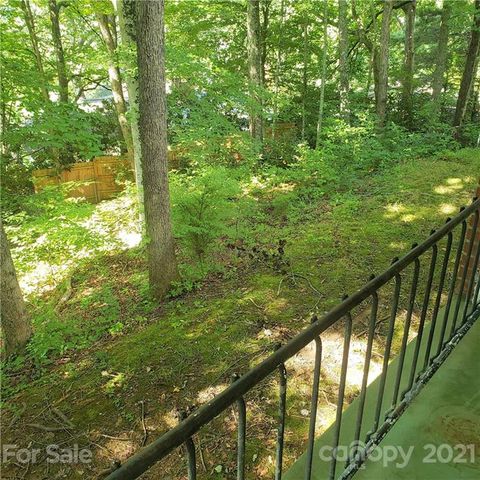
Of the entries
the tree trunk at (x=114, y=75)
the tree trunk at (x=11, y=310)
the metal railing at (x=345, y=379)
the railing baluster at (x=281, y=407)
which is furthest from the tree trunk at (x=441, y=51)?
the railing baluster at (x=281, y=407)

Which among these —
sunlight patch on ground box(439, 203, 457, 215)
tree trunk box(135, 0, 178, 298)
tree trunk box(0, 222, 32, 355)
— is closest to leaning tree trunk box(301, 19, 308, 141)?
sunlight patch on ground box(439, 203, 457, 215)

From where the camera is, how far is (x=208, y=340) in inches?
178

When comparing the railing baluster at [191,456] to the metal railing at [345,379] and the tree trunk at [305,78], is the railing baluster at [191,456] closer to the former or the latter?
the metal railing at [345,379]

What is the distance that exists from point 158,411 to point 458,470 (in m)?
2.60

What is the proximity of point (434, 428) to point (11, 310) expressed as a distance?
218 inches

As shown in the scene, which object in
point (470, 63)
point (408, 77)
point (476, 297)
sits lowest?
point (476, 297)

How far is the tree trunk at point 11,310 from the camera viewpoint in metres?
5.19

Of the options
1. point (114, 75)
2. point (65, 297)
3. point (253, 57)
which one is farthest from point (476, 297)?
point (114, 75)

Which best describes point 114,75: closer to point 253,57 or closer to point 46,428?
point 253,57

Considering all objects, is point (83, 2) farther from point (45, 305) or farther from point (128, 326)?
point (128, 326)

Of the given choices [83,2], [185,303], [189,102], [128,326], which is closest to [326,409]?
[185,303]

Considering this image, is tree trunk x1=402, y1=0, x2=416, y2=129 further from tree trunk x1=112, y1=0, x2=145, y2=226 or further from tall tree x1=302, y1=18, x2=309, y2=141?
tree trunk x1=112, y1=0, x2=145, y2=226

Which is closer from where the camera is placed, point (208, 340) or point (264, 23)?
point (208, 340)

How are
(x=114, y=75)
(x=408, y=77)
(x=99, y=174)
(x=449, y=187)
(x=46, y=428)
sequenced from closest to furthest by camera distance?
1. (x=46, y=428)
2. (x=449, y=187)
3. (x=114, y=75)
4. (x=408, y=77)
5. (x=99, y=174)
